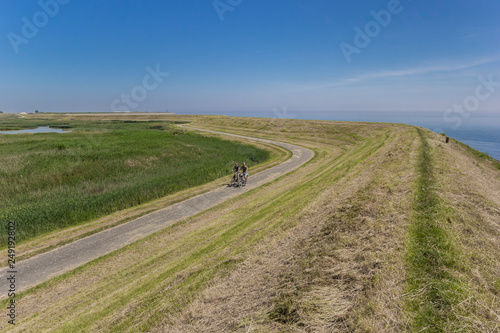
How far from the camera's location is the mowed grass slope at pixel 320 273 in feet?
13.8

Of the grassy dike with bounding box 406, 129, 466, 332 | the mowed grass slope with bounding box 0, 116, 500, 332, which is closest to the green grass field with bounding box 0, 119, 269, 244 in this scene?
the mowed grass slope with bounding box 0, 116, 500, 332

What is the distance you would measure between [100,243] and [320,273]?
12.6 metres

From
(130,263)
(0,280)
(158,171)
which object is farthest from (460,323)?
(158,171)

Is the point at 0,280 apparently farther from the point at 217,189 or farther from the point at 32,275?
the point at 217,189

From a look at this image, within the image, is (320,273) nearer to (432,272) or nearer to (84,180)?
(432,272)

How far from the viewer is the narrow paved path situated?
10.1 m

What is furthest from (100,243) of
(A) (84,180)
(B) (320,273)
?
(A) (84,180)

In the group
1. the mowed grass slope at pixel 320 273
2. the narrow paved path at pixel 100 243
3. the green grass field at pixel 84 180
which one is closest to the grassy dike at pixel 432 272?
the mowed grass slope at pixel 320 273

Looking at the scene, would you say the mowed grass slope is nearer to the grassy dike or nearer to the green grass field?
the grassy dike

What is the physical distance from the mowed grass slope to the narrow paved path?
2.71 ft

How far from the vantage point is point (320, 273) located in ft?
18.0

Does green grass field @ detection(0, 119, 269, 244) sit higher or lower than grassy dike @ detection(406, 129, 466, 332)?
lower

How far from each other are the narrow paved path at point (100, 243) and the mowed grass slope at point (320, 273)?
2.71 feet

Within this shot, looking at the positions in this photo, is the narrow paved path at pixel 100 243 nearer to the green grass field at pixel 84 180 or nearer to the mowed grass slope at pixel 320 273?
the mowed grass slope at pixel 320 273
